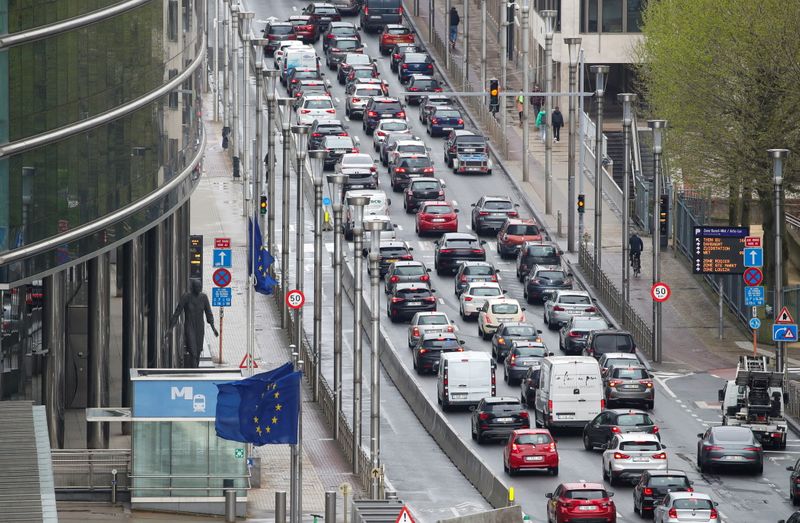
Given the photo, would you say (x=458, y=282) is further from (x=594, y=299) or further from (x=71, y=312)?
(x=71, y=312)

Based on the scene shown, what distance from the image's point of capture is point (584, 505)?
49.3 metres

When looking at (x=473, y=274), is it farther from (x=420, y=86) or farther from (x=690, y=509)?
(x=420, y=86)

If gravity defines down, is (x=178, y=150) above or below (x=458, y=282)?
above

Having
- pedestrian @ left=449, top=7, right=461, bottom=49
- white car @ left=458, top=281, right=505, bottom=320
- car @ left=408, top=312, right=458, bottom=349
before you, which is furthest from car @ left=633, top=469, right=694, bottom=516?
pedestrian @ left=449, top=7, right=461, bottom=49

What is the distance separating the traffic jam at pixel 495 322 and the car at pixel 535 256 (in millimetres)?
54

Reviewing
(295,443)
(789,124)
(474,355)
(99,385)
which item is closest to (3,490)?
(295,443)

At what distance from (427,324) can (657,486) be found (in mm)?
A: 21584

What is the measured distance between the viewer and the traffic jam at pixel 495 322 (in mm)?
55031

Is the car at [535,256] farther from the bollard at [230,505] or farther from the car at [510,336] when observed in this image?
the bollard at [230,505]

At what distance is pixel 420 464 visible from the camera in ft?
197

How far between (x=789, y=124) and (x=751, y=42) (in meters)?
3.27

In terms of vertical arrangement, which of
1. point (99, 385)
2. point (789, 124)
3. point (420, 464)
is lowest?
point (420, 464)

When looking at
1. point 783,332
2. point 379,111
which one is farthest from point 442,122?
point 783,332

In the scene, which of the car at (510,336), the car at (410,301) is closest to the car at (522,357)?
the car at (510,336)
